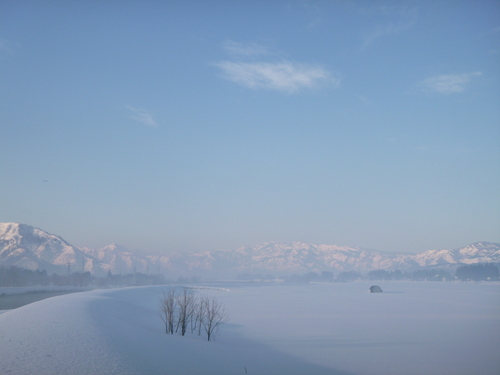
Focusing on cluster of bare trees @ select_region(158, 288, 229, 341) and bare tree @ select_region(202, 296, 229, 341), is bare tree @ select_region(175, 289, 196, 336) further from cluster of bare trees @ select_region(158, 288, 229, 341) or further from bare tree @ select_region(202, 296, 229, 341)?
bare tree @ select_region(202, 296, 229, 341)

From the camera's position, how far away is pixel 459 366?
15727mm

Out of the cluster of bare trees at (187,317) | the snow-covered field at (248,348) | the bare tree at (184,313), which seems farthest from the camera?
the cluster of bare trees at (187,317)

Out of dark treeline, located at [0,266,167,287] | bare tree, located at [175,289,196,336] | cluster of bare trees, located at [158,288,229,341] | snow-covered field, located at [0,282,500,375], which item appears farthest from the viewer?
dark treeline, located at [0,266,167,287]

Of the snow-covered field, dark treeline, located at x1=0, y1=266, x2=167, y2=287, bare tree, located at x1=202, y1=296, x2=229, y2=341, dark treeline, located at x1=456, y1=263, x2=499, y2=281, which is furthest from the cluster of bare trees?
dark treeline, located at x1=456, y1=263, x2=499, y2=281

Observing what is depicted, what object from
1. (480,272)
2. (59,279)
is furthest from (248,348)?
(480,272)

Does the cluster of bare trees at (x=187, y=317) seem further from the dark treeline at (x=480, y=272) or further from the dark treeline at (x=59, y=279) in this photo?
the dark treeline at (x=480, y=272)

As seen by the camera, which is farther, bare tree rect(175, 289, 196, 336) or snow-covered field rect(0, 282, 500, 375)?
bare tree rect(175, 289, 196, 336)

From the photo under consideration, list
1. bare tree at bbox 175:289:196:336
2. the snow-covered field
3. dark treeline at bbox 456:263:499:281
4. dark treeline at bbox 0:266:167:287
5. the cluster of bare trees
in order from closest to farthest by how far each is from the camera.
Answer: the snow-covered field → bare tree at bbox 175:289:196:336 → the cluster of bare trees → dark treeline at bbox 0:266:167:287 → dark treeline at bbox 456:263:499:281

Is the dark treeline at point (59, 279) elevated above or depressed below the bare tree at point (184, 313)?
below

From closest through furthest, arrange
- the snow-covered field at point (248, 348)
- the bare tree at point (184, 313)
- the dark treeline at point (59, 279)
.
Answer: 1. the snow-covered field at point (248, 348)
2. the bare tree at point (184, 313)
3. the dark treeline at point (59, 279)

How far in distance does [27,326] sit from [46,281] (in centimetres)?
13232

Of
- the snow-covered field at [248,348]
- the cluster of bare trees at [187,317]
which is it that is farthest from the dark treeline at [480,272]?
the cluster of bare trees at [187,317]

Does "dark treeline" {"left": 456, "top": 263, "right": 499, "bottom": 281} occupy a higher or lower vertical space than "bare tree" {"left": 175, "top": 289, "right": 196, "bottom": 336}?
lower

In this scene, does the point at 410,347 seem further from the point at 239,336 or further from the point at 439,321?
the point at 439,321
